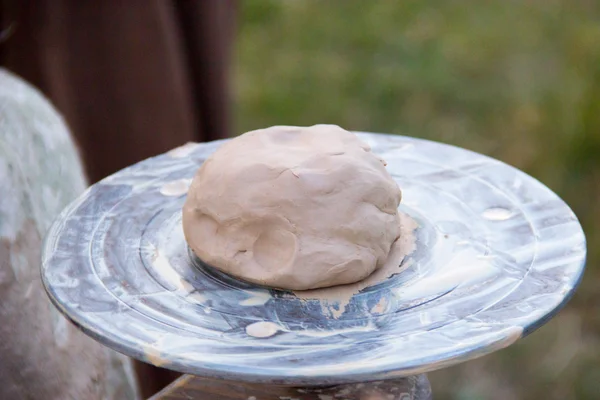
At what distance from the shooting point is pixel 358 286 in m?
1.12

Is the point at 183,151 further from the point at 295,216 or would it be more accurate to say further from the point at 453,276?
the point at 453,276

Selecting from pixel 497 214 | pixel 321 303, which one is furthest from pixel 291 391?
pixel 497 214

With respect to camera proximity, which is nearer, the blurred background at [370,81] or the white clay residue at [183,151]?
the white clay residue at [183,151]

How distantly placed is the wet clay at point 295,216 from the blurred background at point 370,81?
97cm

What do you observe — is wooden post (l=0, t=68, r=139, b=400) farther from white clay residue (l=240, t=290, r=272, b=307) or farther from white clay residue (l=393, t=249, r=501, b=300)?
white clay residue (l=393, t=249, r=501, b=300)

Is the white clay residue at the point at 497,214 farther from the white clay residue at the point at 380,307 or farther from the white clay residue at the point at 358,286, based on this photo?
the white clay residue at the point at 380,307

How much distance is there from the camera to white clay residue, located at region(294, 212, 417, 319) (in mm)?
1064

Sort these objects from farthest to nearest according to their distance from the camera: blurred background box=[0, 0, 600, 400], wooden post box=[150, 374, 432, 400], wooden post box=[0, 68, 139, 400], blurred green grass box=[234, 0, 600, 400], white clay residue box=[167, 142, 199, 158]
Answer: blurred green grass box=[234, 0, 600, 400] → blurred background box=[0, 0, 600, 400] → white clay residue box=[167, 142, 199, 158] → wooden post box=[0, 68, 139, 400] → wooden post box=[150, 374, 432, 400]

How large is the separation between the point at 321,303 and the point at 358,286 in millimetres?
73

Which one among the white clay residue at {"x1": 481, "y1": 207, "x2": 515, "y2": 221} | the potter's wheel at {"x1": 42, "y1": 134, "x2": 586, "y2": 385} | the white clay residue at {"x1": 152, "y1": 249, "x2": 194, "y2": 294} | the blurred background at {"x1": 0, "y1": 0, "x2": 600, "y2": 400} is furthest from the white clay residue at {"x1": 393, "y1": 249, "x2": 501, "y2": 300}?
the blurred background at {"x1": 0, "y1": 0, "x2": 600, "y2": 400}

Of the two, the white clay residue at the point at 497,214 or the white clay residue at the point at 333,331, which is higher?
the white clay residue at the point at 497,214

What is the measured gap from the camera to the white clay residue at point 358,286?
106 centimetres

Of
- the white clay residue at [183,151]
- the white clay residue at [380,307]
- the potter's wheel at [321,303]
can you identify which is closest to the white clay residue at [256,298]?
the potter's wheel at [321,303]

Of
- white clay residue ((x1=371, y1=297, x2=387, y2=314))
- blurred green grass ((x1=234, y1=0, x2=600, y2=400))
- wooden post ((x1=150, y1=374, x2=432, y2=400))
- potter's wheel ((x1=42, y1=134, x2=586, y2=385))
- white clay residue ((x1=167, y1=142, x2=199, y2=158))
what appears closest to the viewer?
potter's wheel ((x1=42, y1=134, x2=586, y2=385))
